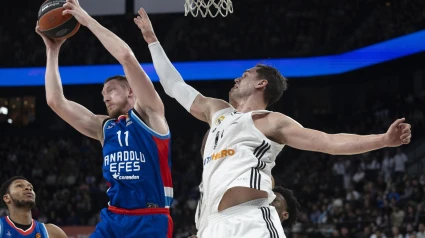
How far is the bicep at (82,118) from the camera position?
5.00 metres

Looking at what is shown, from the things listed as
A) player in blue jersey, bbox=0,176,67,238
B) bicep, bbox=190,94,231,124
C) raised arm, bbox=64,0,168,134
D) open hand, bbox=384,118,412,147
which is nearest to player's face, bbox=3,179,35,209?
player in blue jersey, bbox=0,176,67,238

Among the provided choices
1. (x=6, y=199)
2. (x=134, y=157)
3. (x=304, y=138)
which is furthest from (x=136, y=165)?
(x=6, y=199)

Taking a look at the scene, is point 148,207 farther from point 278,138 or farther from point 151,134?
point 278,138

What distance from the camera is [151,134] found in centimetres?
466

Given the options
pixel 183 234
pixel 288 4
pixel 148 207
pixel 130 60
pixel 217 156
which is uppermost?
pixel 288 4

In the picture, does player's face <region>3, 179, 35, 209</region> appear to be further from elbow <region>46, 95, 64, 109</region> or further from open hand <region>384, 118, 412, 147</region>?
open hand <region>384, 118, 412, 147</region>

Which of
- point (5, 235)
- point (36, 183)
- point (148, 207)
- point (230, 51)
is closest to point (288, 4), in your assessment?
point (230, 51)

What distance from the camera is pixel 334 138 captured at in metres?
3.62

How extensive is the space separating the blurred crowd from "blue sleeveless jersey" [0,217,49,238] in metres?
14.8

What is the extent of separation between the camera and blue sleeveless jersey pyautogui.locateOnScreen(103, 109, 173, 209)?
454 cm

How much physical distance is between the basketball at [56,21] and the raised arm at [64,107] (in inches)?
4.2

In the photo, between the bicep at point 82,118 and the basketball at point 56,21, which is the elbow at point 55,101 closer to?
the bicep at point 82,118

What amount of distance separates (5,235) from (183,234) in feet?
25.9

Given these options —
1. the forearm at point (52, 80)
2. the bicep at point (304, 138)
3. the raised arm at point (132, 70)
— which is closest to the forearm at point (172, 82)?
the raised arm at point (132, 70)
